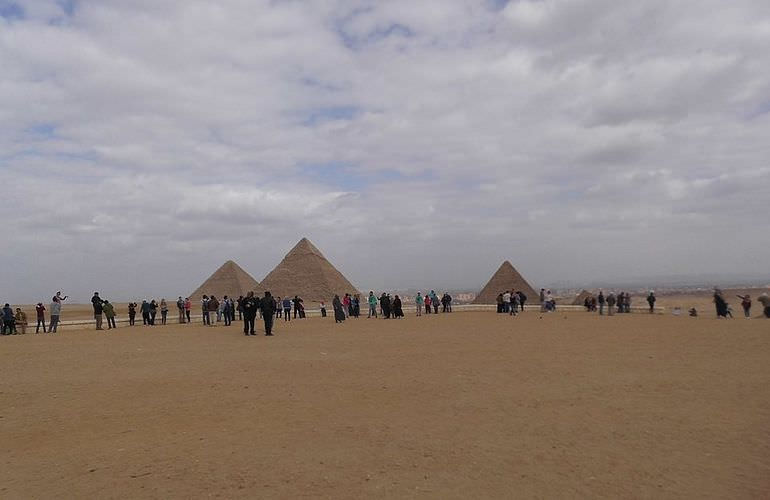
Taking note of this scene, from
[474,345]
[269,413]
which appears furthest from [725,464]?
[474,345]

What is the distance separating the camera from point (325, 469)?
204 inches

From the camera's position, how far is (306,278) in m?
41.1

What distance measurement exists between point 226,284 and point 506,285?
72.6 ft

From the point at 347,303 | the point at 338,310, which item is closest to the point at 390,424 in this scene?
the point at 338,310

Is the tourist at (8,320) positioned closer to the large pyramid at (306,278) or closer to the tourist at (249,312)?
the tourist at (249,312)

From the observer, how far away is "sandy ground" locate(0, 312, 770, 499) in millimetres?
4883

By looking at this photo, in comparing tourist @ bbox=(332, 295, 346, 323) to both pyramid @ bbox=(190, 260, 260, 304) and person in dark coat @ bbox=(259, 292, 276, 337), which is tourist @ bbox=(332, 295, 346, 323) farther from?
pyramid @ bbox=(190, 260, 260, 304)

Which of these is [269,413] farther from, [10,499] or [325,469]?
[10,499]

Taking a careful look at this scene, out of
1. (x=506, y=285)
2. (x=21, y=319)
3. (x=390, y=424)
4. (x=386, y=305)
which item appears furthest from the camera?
(x=506, y=285)

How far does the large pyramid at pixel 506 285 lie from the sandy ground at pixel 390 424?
2455cm

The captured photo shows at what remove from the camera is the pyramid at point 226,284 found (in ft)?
148

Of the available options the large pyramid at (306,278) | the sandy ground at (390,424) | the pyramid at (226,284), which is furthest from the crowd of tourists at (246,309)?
the pyramid at (226,284)

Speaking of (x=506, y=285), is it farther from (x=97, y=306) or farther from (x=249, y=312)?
(x=97, y=306)

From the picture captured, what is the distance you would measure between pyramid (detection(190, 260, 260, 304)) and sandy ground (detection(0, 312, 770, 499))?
3278cm
